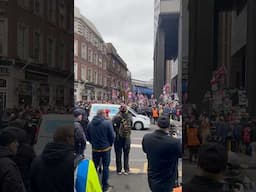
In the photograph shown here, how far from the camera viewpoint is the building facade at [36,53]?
1.33 metres

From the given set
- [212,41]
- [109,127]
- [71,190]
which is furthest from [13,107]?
[109,127]

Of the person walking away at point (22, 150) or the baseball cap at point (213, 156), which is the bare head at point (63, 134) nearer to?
the person walking away at point (22, 150)

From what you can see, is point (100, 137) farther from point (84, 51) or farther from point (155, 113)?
point (84, 51)

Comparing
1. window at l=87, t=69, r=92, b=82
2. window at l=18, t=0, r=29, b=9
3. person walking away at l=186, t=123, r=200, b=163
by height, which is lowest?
person walking away at l=186, t=123, r=200, b=163

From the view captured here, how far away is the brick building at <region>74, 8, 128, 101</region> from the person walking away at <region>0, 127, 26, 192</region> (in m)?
0.33

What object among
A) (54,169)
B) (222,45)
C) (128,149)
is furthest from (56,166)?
(222,45)

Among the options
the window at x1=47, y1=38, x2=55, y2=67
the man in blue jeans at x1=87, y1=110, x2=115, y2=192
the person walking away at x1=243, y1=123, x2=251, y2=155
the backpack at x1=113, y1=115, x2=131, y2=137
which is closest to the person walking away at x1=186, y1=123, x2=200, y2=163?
the person walking away at x1=243, y1=123, x2=251, y2=155

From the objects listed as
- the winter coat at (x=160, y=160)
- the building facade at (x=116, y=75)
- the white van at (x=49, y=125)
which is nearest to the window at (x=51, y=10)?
the building facade at (x=116, y=75)

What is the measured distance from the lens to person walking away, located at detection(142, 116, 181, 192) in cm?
175

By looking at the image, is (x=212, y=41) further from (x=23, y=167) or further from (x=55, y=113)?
(x=23, y=167)

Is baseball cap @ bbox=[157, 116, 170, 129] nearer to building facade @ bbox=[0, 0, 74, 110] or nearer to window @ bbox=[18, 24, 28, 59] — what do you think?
building facade @ bbox=[0, 0, 74, 110]

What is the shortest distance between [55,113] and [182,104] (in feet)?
1.69

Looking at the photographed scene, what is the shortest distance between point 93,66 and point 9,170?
1.91 ft

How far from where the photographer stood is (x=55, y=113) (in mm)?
1421
